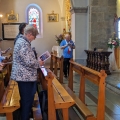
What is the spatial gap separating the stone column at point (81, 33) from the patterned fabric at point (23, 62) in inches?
242

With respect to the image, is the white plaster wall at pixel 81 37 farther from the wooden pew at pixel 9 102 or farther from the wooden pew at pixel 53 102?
the wooden pew at pixel 53 102

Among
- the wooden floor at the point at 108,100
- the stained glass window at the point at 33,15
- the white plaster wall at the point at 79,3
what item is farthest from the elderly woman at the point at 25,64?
the stained glass window at the point at 33,15

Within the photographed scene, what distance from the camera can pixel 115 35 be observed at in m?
9.21

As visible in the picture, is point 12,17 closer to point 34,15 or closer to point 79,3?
point 34,15

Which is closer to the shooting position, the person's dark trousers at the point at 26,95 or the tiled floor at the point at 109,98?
the person's dark trousers at the point at 26,95

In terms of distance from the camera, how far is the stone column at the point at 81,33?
9242 millimetres

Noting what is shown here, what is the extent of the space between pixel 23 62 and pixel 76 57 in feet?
20.4

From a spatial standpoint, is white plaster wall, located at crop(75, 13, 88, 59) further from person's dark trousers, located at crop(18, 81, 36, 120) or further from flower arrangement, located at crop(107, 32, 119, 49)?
person's dark trousers, located at crop(18, 81, 36, 120)

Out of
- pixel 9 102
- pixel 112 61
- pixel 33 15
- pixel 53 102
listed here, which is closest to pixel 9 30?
pixel 33 15

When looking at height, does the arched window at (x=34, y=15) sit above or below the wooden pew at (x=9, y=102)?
above

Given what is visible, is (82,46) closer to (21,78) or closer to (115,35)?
(115,35)

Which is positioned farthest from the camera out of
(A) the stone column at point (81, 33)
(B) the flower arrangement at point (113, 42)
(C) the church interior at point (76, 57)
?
(A) the stone column at point (81, 33)

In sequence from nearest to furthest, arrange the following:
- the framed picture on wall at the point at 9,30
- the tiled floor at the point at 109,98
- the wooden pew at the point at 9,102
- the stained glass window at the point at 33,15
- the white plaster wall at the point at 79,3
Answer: the wooden pew at the point at 9,102 → the tiled floor at the point at 109,98 → the white plaster wall at the point at 79,3 → the framed picture on wall at the point at 9,30 → the stained glass window at the point at 33,15

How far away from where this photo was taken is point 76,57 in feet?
30.6
